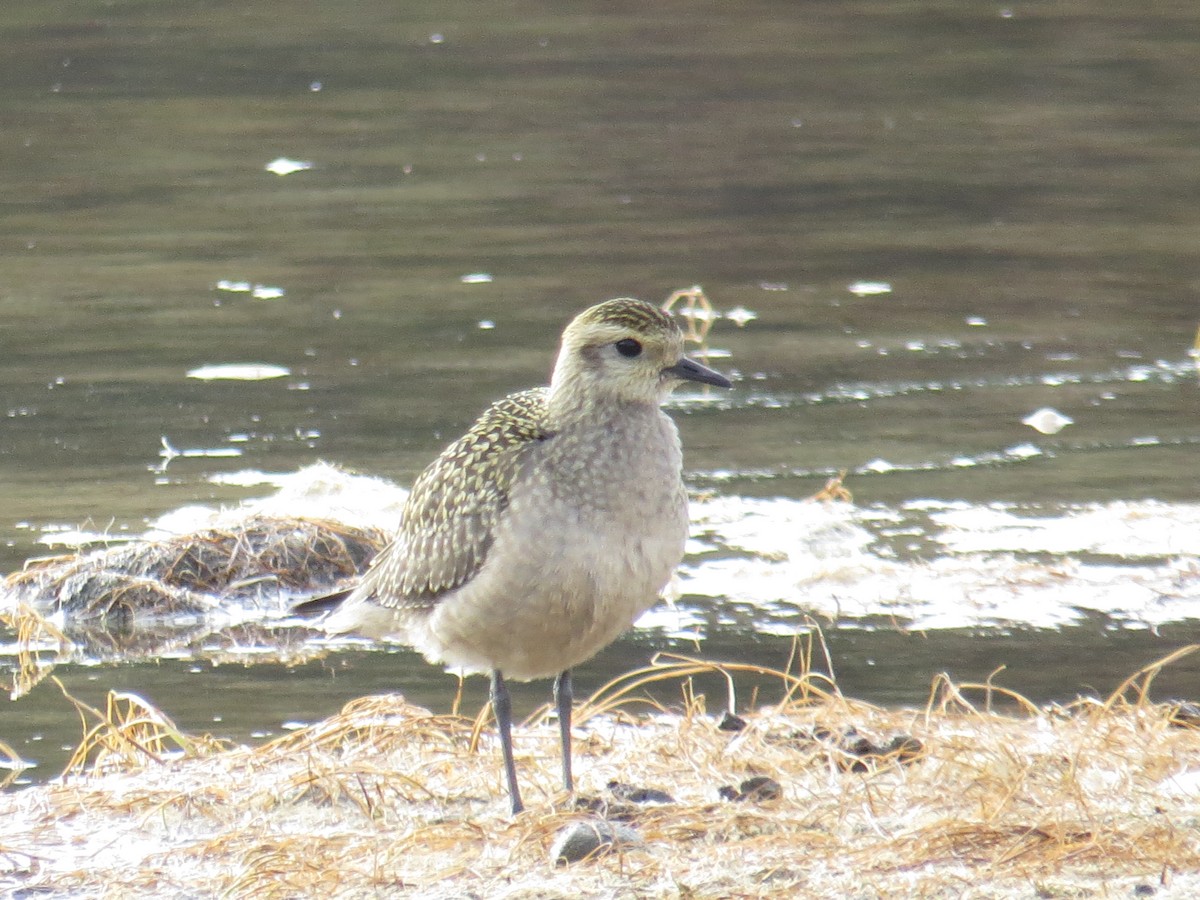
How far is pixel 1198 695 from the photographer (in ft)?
21.7

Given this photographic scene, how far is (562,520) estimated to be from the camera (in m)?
5.43

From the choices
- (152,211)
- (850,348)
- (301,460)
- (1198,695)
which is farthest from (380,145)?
(1198,695)

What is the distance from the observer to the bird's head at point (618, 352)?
224 inches

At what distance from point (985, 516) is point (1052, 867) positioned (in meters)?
3.59

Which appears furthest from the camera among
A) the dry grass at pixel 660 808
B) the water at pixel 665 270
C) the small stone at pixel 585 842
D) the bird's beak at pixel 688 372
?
the water at pixel 665 270

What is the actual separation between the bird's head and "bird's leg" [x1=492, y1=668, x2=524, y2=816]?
2.41 feet

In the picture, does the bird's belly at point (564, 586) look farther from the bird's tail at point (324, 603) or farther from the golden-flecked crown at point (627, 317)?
the bird's tail at point (324, 603)

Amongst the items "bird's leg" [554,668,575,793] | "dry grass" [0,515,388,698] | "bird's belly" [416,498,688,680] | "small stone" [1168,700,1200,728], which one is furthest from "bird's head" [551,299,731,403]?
"dry grass" [0,515,388,698]

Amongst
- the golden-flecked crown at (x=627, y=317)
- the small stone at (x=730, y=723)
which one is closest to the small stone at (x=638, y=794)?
the small stone at (x=730, y=723)

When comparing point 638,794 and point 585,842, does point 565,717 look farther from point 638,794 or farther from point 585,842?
point 585,842

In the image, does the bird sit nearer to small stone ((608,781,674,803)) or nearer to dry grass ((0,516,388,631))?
small stone ((608,781,674,803))

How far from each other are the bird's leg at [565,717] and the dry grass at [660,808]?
68 millimetres

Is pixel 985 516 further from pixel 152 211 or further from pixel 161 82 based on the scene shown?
pixel 161 82

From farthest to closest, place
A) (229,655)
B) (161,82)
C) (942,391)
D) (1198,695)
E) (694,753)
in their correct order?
(161,82)
(942,391)
(229,655)
(1198,695)
(694,753)
